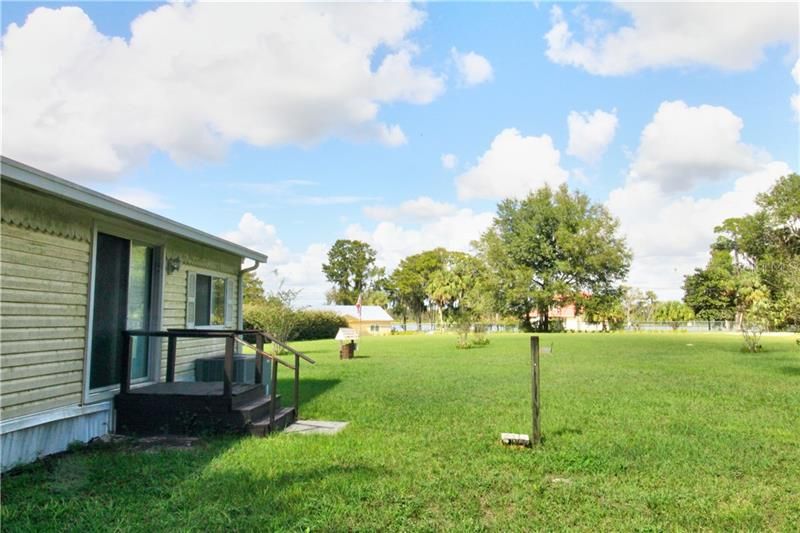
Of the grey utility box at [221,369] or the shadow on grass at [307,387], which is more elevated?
the grey utility box at [221,369]

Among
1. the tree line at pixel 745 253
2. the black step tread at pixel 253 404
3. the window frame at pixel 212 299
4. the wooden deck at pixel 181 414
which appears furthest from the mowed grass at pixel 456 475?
the tree line at pixel 745 253

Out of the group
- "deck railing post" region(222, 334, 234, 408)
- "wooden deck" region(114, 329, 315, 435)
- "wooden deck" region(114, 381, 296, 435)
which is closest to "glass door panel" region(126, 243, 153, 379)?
"wooden deck" region(114, 329, 315, 435)

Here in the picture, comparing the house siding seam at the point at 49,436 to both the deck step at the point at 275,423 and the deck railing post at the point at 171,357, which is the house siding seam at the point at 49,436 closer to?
the deck railing post at the point at 171,357

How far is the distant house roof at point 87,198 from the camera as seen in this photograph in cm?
424

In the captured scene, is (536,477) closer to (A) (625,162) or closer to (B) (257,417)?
(B) (257,417)

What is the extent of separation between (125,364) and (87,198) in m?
2.06

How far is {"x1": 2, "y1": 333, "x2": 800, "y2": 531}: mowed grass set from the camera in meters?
3.53

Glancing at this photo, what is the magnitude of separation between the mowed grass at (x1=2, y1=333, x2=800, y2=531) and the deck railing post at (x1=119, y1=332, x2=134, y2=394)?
884 mm

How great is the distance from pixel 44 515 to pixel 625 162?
18793 mm

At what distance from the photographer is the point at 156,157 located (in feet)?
36.1

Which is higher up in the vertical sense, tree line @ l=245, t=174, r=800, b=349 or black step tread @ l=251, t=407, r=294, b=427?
tree line @ l=245, t=174, r=800, b=349

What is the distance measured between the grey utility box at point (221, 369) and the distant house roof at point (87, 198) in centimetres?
178

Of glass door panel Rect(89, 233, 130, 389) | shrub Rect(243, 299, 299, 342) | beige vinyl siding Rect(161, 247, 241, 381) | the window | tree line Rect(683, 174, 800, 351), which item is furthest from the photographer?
tree line Rect(683, 174, 800, 351)

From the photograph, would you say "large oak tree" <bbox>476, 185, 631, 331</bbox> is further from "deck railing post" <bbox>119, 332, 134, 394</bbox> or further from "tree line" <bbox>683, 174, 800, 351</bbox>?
"deck railing post" <bbox>119, 332, 134, 394</bbox>
